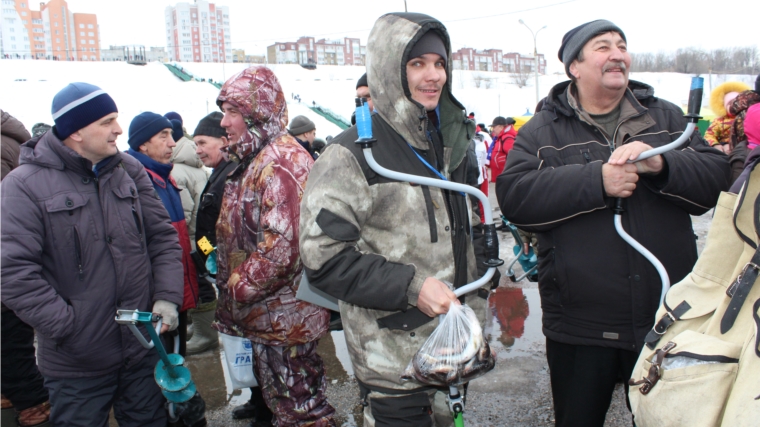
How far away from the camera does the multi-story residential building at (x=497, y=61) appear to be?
119m

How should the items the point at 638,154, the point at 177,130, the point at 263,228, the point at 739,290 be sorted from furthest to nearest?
the point at 177,130 → the point at 263,228 → the point at 638,154 → the point at 739,290

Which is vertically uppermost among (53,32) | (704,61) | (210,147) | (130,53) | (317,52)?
(53,32)

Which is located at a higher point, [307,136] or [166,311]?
[307,136]

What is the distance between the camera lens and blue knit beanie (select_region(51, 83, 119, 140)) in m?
2.56

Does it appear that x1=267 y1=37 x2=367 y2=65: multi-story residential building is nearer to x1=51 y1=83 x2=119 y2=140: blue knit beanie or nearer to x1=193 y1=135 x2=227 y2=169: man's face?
x1=193 y1=135 x2=227 y2=169: man's face

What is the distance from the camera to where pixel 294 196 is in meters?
2.73

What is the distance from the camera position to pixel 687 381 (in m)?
1.40

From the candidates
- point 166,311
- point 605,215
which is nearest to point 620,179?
point 605,215

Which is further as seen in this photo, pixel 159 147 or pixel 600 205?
pixel 159 147

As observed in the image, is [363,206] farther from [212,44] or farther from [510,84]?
[212,44]

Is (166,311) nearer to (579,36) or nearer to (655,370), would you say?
(655,370)

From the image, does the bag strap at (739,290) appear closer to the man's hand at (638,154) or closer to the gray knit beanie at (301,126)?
the man's hand at (638,154)

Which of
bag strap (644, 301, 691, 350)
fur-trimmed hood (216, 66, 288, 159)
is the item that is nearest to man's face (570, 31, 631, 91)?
bag strap (644, 301, 691, 350)

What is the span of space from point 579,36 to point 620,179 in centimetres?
77
